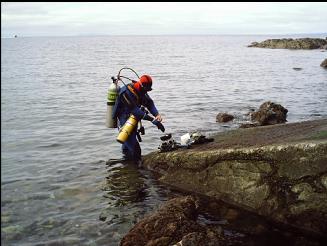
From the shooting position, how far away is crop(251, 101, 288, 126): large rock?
17.2 m

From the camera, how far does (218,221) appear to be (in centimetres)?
816

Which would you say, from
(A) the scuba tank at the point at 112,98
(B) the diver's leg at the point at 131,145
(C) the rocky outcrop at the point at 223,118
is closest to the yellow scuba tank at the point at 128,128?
(B) the diver's leg at the point at 131,145

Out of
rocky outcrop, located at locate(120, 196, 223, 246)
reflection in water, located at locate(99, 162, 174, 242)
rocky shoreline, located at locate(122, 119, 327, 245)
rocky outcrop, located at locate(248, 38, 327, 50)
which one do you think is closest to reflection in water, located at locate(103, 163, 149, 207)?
reflection in water, located at locate(99, 162, 174, 242)

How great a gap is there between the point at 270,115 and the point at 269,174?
972 centimetres

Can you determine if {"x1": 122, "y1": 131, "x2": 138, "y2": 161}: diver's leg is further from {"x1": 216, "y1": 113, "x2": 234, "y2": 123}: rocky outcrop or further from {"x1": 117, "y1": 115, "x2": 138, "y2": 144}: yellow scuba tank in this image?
{"x1": 216, "y1": 113, "x2": 234, "y2": 123}: rocky outcrop

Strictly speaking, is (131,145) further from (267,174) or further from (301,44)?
(301,44)

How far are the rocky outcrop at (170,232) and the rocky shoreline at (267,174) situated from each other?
0.14ft

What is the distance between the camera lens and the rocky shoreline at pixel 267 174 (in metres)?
7.59

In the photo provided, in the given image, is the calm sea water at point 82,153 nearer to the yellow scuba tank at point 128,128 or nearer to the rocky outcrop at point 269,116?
the rocky outcrop at point 269,116

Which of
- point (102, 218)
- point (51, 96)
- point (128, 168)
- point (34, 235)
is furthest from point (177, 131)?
point (51, 96)

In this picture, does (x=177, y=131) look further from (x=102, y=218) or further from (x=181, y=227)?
(x=181, y=227)

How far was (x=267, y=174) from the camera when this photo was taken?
26.8 ft

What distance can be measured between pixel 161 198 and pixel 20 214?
3253mm

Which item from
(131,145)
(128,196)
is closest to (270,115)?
(131,145)
